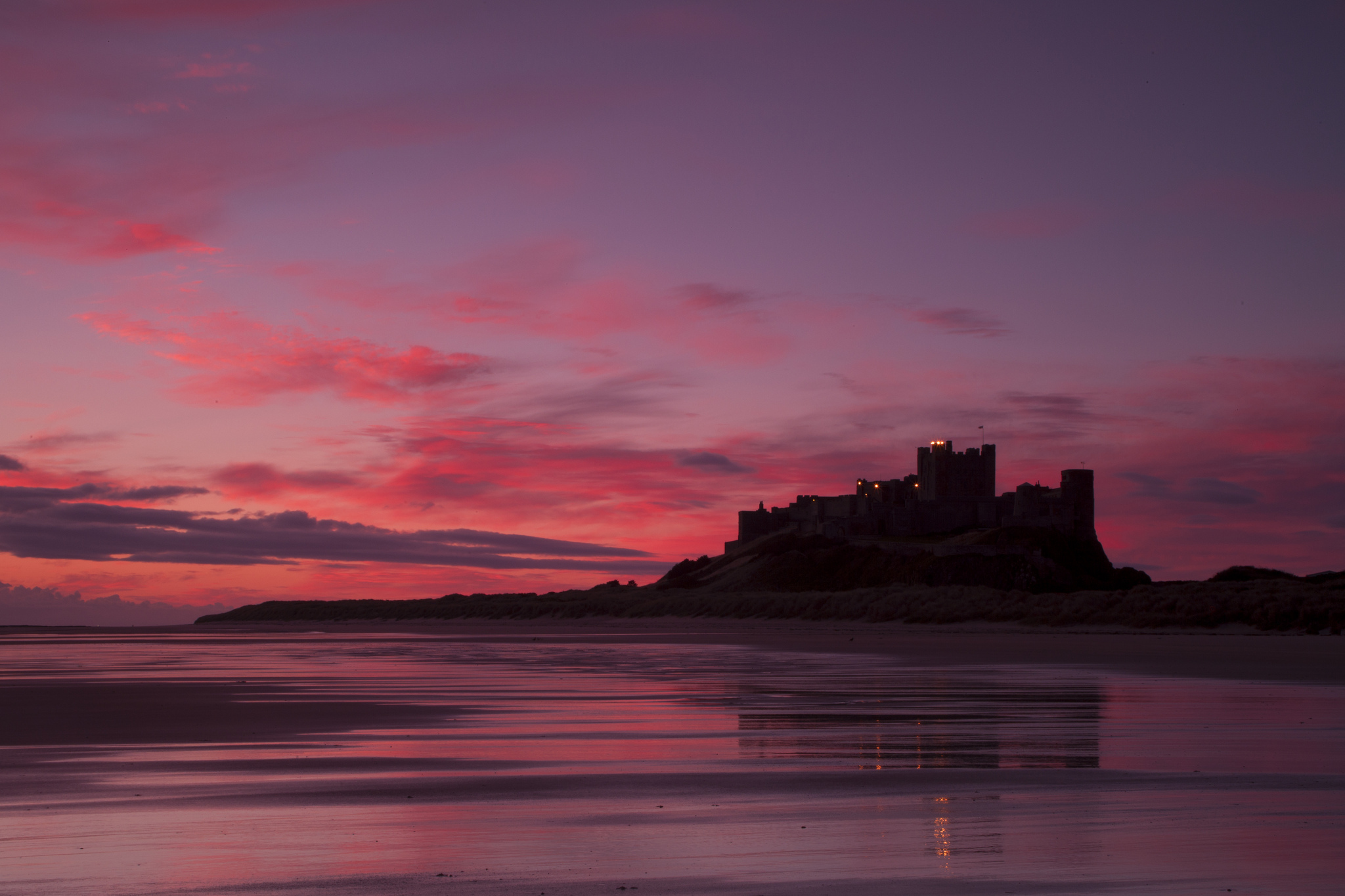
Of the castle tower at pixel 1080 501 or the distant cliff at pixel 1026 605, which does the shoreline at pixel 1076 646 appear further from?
the castle tower at pixel 1080 501

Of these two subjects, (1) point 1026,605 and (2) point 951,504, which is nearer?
(1) point 1026,605

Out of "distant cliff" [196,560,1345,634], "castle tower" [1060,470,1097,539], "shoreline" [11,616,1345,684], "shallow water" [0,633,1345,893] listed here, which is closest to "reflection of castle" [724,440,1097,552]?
"castle tower" [1060,470,1097,539]

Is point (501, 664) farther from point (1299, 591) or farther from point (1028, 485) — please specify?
point (1028, 485)

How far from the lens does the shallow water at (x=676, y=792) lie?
6.97 meters

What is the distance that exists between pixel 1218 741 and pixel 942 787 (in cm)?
485

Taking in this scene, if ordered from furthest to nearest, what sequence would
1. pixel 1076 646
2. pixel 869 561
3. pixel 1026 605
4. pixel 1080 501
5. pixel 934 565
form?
1. pixel 1080 501
2. pixel 869 561
3. pixel 934 565
4. pixel 1026 605
5. pixel 1076 646

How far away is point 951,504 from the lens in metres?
182

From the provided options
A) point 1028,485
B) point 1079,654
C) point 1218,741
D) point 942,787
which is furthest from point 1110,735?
point 1028,485

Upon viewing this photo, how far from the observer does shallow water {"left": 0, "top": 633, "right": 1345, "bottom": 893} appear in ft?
22.9

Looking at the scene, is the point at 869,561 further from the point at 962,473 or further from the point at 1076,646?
the point at 1076,646

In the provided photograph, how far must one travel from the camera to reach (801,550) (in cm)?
17288

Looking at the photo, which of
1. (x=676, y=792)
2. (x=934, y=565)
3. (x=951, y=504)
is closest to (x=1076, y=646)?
(x=676, y=792)

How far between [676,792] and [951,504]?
178 meters

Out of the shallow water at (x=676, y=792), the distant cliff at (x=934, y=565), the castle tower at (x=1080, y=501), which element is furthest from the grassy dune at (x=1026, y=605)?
the castle tower at (x=1080, y=501)
